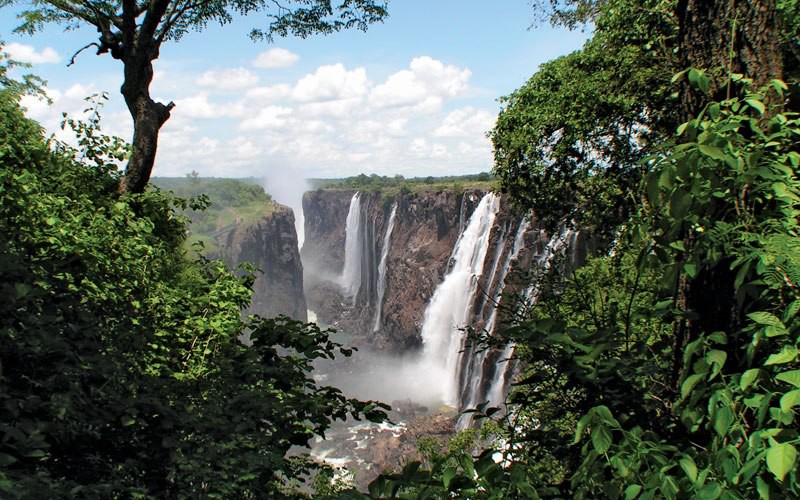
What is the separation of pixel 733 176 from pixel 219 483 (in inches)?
132

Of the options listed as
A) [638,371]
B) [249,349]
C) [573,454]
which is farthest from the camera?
[249,349]

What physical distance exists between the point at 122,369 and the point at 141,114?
20.6ft

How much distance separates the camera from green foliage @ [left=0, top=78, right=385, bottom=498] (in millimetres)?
3326

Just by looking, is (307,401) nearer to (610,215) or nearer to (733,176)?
(733,176)

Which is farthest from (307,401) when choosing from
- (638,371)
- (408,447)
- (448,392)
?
(448,392)

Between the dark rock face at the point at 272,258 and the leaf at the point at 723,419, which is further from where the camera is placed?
the dark rock face at the point at 272,258

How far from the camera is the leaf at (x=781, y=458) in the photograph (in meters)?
1.42

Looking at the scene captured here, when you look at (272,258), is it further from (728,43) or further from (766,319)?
(766,319)

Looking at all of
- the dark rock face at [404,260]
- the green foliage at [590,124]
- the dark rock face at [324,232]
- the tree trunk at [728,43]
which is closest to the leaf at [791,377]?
the tree trunk at [728,43]

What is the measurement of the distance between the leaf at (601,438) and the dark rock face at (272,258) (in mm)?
77830

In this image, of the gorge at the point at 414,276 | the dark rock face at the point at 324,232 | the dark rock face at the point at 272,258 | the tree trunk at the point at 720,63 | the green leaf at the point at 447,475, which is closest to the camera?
the green leaf at the point at 447,475

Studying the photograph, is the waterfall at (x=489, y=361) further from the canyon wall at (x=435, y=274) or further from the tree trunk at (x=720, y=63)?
the tree trunk at (x=720, y=63)

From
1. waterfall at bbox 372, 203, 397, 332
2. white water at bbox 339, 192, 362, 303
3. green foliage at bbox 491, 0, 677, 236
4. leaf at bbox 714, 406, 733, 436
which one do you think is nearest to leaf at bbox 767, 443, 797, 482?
leaf at bbox 714, 406, 733, 436

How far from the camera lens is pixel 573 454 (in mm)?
2756
